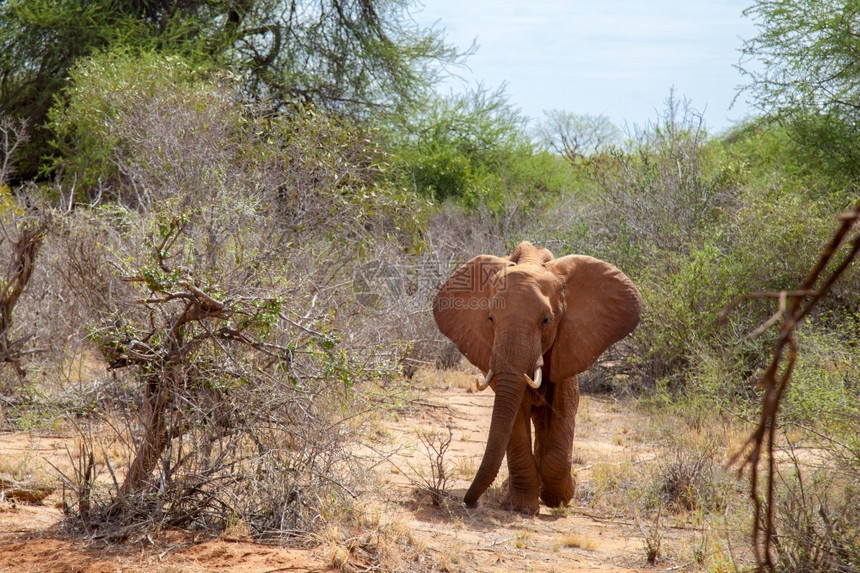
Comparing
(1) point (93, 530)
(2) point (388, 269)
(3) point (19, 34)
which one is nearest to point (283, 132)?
(2) point (388, 269)

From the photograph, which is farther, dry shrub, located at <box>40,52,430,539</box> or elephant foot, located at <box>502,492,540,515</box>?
elephant foot, located at <box>502,492,540,515</box>

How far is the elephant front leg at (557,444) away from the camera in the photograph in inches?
256

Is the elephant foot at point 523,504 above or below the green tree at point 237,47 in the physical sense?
below

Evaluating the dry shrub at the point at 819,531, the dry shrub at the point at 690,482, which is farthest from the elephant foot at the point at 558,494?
the dry shrub at the point at 819,531

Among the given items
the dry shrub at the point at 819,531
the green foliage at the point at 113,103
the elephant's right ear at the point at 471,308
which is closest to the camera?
the dry shrub at the point at 819,531

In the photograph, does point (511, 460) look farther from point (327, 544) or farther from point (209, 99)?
point (209, 99)

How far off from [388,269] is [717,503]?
21.2 feet

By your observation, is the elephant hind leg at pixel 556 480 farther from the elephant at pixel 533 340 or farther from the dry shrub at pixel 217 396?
the dry shrub at pixel 217 396

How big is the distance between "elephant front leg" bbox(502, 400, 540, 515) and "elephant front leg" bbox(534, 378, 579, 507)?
142 mm

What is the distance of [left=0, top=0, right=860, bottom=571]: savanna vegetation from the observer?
5.09 m

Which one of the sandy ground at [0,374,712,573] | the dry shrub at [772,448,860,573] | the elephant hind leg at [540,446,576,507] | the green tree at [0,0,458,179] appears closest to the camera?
the dry shrub at [772,448,860,573]

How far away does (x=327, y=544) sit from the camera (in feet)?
15.7

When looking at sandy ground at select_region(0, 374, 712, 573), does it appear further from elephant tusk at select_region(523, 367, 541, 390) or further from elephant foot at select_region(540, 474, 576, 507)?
elephant tusk at select_region(523, 367, 541, 390)

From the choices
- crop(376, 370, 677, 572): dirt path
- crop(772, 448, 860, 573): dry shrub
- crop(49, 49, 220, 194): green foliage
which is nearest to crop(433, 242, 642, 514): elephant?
crop(376, 370, 677, 572): dirt path
